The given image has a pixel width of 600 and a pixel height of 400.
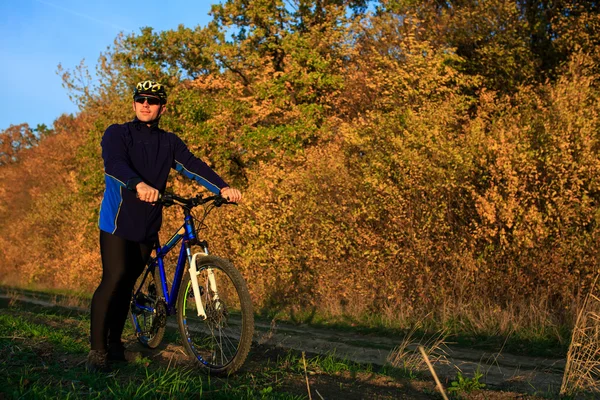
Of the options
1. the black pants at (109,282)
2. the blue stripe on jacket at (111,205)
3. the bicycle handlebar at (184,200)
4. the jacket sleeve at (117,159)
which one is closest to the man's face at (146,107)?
the jacket sleeve at (117,159)

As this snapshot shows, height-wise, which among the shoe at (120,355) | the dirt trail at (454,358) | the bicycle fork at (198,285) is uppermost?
the bicycle fork at (198,285)

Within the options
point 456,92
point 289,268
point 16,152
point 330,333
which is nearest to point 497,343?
point 330,333

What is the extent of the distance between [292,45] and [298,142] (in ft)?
11.6

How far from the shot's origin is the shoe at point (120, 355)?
511cm

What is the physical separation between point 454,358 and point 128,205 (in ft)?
12.0

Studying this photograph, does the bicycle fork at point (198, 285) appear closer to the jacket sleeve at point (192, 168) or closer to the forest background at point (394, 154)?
the jacket sleeve at point (192, 168)

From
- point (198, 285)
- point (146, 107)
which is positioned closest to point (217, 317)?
point (198, 285)

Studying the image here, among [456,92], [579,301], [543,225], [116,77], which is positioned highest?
[116,77]

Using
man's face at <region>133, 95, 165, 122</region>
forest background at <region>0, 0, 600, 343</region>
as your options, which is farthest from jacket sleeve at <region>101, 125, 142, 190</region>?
forest background at <region>0, 0, 600, 343</region>

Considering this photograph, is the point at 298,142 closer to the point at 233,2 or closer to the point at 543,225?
the point at 233,2

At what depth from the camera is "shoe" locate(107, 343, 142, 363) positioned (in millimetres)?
5113

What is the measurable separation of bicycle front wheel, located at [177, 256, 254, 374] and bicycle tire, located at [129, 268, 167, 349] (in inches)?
22.8

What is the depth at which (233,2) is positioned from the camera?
2322 cm

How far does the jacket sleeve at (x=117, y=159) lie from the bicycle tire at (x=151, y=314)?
3.93 feet
